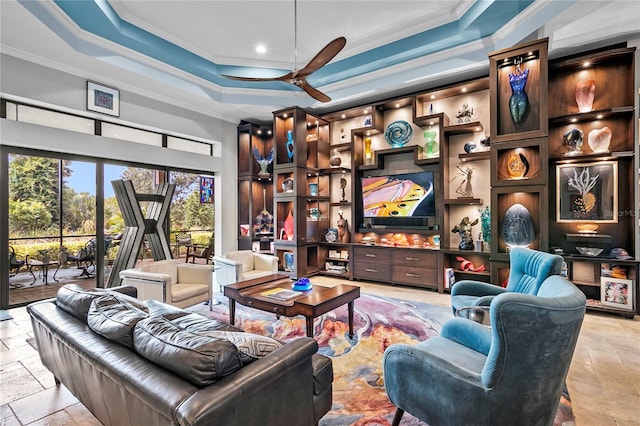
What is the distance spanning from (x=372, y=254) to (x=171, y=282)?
3.26 meters

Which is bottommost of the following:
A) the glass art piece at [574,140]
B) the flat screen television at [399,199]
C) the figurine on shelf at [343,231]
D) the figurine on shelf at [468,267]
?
the figurine on shelf at [468,267]

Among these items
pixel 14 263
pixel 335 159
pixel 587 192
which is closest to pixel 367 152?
pixel 335 159

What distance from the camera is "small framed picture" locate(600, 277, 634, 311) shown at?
12.1 ft

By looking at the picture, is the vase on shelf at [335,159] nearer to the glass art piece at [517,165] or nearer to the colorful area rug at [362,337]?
the colorful area rug at [362,337]

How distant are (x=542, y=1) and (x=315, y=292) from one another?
Answer: 3.73m

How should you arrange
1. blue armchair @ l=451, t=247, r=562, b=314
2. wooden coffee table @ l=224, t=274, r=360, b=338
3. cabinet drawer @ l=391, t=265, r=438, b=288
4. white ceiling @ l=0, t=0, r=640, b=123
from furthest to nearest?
cabinet drawer @ l=391, t=265, r=438, b=288
white ceiling @ l=0, t=0, r=640, b=123
wooden coffee table @ l=224, t=274, r=360, b=338
blue armchair @ l=451, t=247, r=562, b=314

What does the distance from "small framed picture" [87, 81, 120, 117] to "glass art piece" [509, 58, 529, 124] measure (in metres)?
5.61

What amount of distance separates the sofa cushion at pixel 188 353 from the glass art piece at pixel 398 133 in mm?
4856

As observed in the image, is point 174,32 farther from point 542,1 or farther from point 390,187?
point 542,1

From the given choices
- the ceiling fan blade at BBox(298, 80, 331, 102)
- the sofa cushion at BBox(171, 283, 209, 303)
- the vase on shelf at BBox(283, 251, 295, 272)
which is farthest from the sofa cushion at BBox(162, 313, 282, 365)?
the vase on shelf at BBox(283, 251, 295, 272)

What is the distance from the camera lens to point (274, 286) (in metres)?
3.43

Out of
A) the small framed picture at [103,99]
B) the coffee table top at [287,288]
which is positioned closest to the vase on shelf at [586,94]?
the coffee table top at [287,288]

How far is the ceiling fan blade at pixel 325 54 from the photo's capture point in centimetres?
273

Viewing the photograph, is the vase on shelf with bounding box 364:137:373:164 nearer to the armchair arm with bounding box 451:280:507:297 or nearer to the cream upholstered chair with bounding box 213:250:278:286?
the cream upholstered chair with bounding box 213:250:278:286
